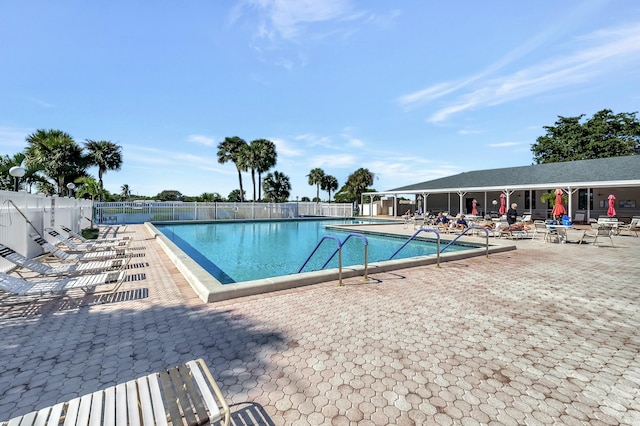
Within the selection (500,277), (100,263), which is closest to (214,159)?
(100,263)

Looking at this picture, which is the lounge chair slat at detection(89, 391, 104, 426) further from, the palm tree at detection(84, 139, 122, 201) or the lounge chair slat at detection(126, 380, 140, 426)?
the palm tree at detection(84, 139, 122, 201)

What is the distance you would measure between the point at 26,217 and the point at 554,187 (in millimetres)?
26503

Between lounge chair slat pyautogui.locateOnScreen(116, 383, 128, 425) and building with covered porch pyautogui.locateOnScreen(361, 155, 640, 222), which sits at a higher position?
building with covered porch pyautogui.locateOnScreen(361, 155, 640, 222)

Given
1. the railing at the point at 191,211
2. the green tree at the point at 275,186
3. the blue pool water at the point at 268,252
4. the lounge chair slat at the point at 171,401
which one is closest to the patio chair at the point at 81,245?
the blue pool water at the point at 268,252

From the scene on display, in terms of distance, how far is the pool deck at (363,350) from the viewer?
87.3 inches

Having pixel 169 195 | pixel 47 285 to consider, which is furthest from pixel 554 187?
pixel 169 195

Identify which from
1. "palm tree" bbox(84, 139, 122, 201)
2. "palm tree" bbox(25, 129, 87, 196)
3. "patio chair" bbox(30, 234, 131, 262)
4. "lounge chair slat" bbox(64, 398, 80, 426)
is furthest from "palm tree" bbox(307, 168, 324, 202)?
"lounge chair slat" bbox(64, 398, 80, 426)

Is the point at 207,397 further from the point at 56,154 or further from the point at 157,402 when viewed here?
the point at 56,154

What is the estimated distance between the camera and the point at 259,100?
68.5 ft

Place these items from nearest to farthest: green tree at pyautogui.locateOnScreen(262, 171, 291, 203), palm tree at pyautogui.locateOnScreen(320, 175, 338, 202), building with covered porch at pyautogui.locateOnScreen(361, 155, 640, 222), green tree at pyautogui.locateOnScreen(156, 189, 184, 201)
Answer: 1. building with covered porch at pyautogui.locateOnScreen(361, 155, 640, 222)
2. green tree at pyautogui.locateOnScreen(262, 171, 291, 203)
3. palm tree at pyautogui.locateOnScreen(320, 175, 338, 202)
4. green tree at pyautogui.locateOnScreen(156, 189, 184, 201)

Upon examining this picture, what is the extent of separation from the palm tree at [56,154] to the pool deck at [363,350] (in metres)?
25.1

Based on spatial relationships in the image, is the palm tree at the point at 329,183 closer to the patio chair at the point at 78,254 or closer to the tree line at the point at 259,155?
the tree line at the point at 259,155

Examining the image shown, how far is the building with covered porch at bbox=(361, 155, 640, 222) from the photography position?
1941 cm

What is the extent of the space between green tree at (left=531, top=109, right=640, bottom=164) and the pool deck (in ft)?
154
